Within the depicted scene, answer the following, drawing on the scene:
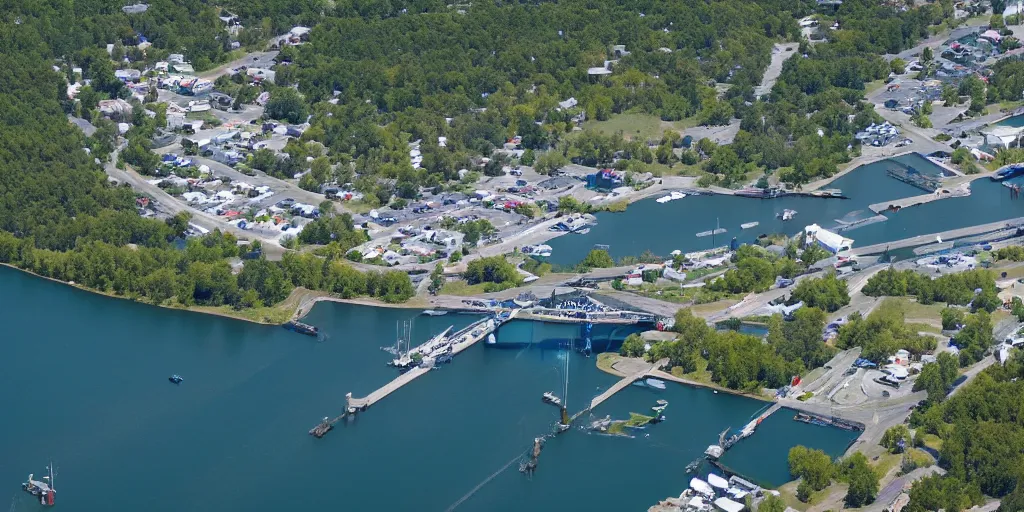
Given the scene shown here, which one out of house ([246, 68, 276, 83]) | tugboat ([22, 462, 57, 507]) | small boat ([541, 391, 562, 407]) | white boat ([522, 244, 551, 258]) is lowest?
tugboat ([22, 462, 57, 507])

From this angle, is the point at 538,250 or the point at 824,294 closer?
the point at 824,294

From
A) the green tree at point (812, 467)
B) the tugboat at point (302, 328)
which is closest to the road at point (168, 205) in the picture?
the tugboat at point (302, 328)

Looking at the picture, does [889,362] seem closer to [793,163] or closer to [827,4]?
[793,163]

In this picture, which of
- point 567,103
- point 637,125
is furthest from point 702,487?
point 567,103

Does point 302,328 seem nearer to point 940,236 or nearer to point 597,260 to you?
point 597,260

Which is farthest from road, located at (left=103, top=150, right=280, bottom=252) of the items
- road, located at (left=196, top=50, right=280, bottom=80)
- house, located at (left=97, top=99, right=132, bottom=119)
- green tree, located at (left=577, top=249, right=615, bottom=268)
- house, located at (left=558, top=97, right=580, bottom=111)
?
house, located at (left=558, top=97, right=580, bottom=111)

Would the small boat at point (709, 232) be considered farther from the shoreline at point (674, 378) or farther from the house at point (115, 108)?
the house at point (115, 108)

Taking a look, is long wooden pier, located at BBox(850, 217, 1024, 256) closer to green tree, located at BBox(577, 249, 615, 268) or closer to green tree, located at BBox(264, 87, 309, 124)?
green tree, located at BBox(577, 249, 615, 268)
